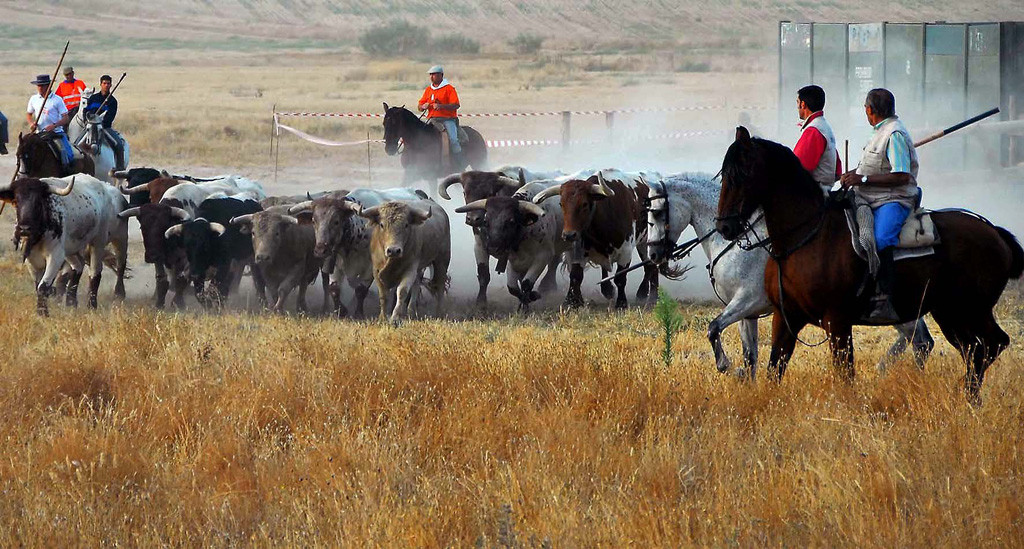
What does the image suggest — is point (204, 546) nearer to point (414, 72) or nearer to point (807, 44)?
point (807, 44)

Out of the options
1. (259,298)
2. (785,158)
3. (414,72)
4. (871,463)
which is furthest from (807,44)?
(414,72)

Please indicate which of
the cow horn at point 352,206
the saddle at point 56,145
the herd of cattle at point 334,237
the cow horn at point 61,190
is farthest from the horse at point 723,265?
the saddle at point 56,145

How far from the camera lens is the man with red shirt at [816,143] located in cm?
955

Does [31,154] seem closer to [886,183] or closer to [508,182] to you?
[508,182]

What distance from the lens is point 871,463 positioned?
7.04 metres

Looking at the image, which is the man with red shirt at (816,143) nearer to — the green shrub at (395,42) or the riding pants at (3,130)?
the riding pants at (3,130)

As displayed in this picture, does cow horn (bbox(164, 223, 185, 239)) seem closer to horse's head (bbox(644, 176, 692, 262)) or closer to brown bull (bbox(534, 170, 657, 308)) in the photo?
brown bull (bbox(534, 170, 657, 308))

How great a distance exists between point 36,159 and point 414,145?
18.9 feet

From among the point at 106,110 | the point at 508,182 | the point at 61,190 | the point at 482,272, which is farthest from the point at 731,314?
the point at 106,110

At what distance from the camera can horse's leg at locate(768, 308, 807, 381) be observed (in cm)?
915

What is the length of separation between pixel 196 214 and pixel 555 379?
7.86 m

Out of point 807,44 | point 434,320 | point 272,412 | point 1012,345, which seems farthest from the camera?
point 807,44

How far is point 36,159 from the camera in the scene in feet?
59.2

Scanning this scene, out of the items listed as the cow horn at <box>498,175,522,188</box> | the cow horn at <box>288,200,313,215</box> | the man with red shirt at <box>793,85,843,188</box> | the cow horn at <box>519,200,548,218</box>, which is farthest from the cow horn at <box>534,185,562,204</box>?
A: the man with red shirt at <box>793,85,843,188</box>
